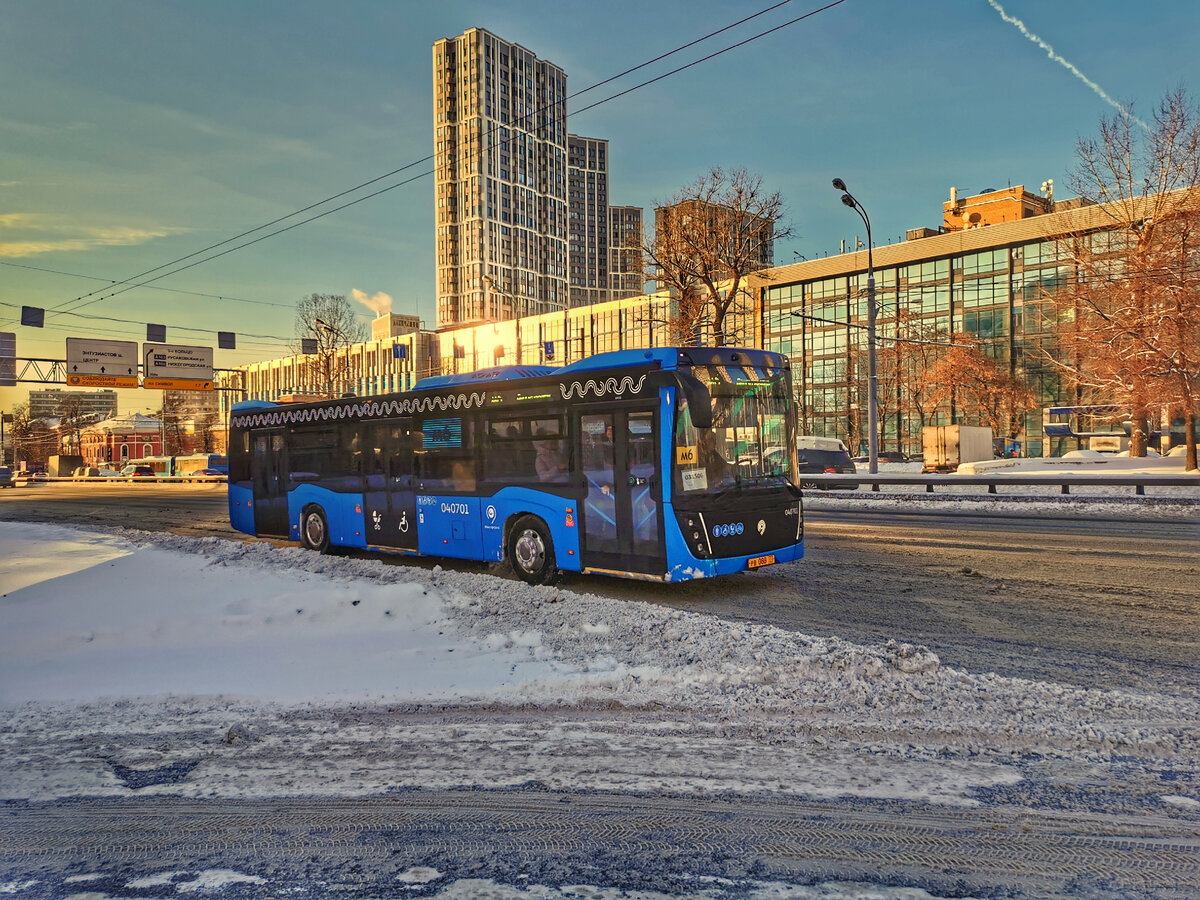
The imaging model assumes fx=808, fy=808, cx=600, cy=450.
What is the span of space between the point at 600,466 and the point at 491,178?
16998cm

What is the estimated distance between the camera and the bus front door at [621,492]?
9.38m

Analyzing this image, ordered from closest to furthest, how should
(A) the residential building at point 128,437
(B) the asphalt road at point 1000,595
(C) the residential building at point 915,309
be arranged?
1. (B) the asphalt road at point 1000,595
2. (C) the residential building at point 915,309
3. (A) the residential building at point 128,437

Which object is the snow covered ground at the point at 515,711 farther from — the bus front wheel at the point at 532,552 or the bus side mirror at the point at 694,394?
the bus side mirror at the point at 694,394

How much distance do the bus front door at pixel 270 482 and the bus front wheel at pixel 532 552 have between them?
6.85m

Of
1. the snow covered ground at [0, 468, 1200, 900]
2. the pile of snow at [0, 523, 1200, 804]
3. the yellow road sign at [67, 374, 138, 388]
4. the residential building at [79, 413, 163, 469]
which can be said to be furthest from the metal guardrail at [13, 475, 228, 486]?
the residential building at [79, 413, 163, 469]

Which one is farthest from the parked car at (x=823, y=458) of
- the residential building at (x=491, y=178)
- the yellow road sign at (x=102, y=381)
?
the residential building at (x=491, y=178)

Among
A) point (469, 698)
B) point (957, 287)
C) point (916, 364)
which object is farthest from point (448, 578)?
point (957, 287)

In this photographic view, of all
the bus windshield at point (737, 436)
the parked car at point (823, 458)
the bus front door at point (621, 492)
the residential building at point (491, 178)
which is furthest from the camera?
the residential building at point (491, 178)

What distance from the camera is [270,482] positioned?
16203 millimetres

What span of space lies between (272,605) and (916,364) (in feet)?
226

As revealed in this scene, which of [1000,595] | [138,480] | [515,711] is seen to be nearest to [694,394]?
[1000,595]

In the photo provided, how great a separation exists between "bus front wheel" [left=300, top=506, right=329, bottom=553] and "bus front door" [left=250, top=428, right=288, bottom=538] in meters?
0.65

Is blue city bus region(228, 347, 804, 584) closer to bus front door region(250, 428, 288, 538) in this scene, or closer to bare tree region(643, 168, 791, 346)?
bus front door region(250, 428, 288, 538)

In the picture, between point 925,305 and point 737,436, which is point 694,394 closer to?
point 737,436
